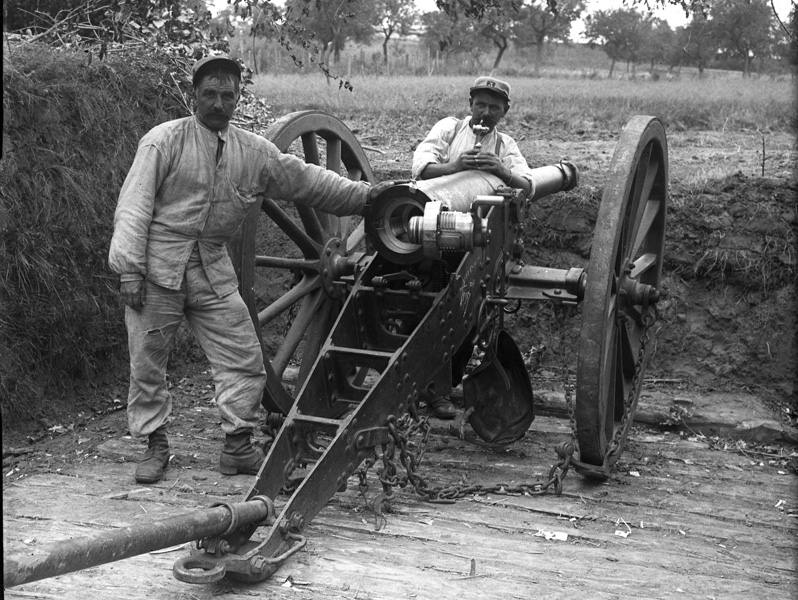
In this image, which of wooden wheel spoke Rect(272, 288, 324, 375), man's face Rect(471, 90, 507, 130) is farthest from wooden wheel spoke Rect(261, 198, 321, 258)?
man's face Rect(471, 90, 507, 130)

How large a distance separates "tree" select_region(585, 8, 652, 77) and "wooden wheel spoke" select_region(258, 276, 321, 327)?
3323 centimetres

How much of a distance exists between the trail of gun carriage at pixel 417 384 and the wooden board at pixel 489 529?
2cm

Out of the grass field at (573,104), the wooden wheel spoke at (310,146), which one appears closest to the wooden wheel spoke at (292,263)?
the wooden wheel spoke at (310,146)

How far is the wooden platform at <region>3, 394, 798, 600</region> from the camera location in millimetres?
3559

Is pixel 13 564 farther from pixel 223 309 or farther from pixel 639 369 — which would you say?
pixel 639 369

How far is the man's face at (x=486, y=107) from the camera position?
5.41 meters

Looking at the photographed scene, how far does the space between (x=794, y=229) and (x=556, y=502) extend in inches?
121

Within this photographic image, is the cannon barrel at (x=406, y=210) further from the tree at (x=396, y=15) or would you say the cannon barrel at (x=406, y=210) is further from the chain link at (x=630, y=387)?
the tree at (x=396, y=15)

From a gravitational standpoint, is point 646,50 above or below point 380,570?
above

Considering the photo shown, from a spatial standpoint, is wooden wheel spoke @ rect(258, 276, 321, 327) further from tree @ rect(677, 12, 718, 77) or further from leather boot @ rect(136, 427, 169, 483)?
tree @ rect(677, 12, 718, 77)

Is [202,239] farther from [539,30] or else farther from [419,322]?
[539,30]

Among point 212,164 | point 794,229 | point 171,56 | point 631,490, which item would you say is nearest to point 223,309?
point 212,164

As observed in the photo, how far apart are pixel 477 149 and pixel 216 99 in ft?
4.69

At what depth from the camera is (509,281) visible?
5.10 meters
